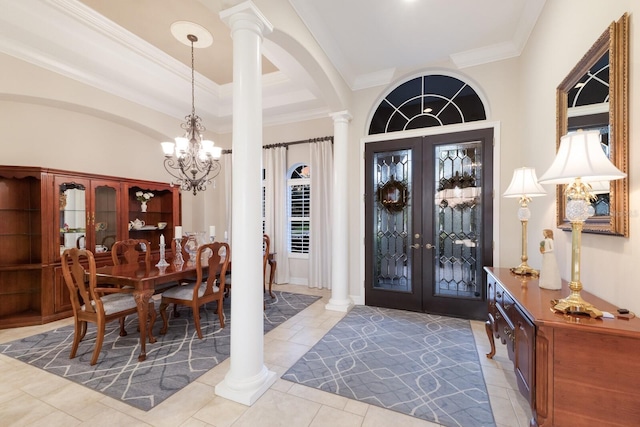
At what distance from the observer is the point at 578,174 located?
1.31 metres

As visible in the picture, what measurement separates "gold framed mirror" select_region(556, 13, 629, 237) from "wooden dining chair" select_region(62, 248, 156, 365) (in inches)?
145

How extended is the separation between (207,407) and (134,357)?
1.17 m

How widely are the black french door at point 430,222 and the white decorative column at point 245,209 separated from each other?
2.39m

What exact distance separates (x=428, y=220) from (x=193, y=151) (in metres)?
3.35

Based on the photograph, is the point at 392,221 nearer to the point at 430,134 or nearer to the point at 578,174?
the point at 430,134

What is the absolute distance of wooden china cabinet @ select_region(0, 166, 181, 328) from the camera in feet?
11.3

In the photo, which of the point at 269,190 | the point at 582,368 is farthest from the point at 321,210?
the point at 582,368

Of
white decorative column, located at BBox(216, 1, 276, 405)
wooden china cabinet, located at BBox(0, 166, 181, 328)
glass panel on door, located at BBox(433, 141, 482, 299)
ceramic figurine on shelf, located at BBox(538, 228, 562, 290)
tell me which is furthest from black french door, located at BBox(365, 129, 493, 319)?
wooden china cabinet, located at BBox(0, 166, 181, 328)

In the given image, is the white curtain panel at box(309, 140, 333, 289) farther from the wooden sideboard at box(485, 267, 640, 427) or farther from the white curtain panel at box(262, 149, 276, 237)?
the wooden sideboard at box(485, 267, 640, 427)

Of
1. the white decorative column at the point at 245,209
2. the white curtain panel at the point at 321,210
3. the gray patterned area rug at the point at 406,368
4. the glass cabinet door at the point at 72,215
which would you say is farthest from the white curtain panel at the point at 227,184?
the white decorative column at the point at 245,209

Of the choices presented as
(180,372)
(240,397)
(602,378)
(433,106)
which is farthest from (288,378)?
(433,106)

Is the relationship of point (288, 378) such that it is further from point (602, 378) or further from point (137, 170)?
point (137, 170)

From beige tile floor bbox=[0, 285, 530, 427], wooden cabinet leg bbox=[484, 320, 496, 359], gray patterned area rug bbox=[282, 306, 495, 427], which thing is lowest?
gray patterned area rug bbox=[282, 306, 495, 427]

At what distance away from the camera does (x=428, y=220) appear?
3771 millimetres
